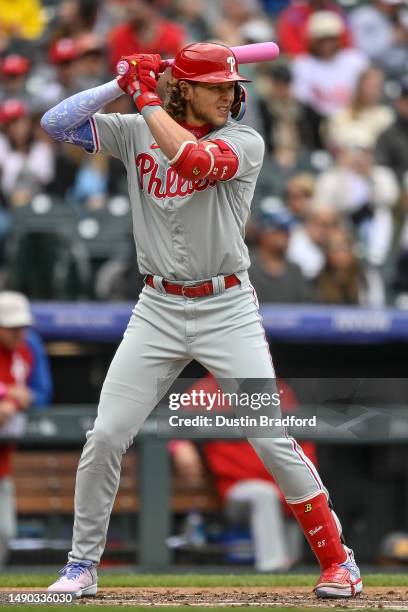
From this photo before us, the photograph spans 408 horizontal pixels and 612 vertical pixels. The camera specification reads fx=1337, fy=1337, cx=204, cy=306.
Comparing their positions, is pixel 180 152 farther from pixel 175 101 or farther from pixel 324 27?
pixel 324 27

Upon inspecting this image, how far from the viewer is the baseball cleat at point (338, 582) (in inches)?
176

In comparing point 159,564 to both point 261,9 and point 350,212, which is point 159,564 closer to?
point 350,212

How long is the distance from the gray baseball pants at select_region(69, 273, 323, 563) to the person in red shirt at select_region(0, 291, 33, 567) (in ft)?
7.78

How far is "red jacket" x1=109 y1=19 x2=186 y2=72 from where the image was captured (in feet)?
35.2

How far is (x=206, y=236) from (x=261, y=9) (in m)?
8.06

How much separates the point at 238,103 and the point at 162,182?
41cm

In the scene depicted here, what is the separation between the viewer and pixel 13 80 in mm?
10469

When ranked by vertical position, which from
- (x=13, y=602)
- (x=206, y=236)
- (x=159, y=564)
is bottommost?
(x=159, y=564)

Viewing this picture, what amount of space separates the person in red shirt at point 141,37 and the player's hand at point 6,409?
453cm

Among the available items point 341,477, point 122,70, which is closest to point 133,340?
point 122,70

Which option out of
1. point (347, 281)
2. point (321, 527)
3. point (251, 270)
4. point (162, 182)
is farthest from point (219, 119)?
point (347, 281)

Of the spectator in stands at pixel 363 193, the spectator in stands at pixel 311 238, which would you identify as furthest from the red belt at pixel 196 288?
the spectator in stands at pixel 363 193

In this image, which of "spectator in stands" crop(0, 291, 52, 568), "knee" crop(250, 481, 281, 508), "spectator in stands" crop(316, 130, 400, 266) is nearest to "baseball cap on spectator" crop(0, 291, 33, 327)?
"spectator in stands" crop(0, 291, 52, 568)

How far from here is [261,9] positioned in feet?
39.6
